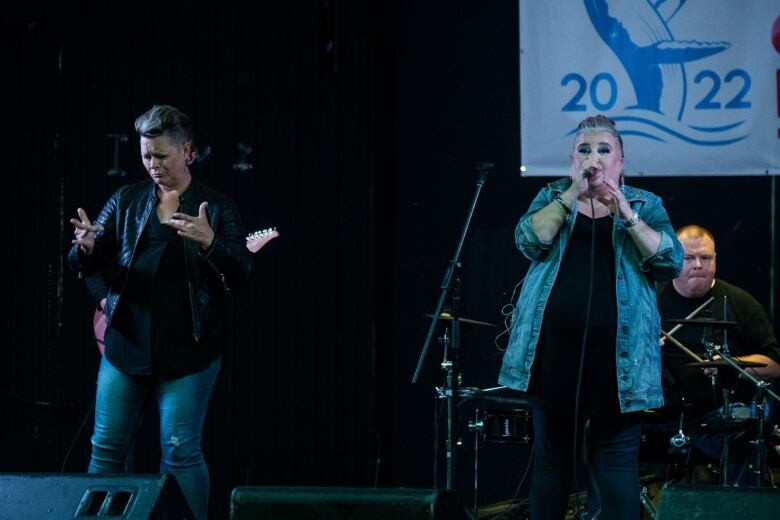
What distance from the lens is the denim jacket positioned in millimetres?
3561

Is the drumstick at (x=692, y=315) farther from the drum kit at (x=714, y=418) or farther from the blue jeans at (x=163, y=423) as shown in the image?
the blue jeans at (x=163, y=423)

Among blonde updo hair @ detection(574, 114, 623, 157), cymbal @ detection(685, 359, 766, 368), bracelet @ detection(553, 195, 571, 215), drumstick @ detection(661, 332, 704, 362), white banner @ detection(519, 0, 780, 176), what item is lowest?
cymbal @ detection(685, 359, 766, 368)

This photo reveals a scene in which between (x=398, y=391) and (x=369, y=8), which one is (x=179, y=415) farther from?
(x=369, y=8)

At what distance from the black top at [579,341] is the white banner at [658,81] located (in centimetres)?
243

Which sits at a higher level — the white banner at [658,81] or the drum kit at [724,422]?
the white banner at [658,81]

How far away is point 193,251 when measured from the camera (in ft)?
12.7

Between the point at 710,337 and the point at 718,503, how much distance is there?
109 inches

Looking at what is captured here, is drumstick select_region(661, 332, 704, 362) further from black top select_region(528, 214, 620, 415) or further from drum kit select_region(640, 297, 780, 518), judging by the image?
black top select_region(528, 214, 620, 415)

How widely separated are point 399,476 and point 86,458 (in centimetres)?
169

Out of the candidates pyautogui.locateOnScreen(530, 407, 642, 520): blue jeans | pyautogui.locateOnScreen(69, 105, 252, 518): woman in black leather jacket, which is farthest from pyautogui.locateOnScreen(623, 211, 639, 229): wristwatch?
pyautogui.locateOnScreen(69, 105, 252, 518): woman in black leather jacket

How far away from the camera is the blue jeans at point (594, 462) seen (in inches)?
141

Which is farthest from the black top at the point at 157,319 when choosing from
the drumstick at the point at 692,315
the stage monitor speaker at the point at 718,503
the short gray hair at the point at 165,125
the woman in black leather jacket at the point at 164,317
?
the drumstick at the point at 692,315

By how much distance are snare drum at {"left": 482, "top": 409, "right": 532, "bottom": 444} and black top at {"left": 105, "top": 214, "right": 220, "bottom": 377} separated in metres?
1.83

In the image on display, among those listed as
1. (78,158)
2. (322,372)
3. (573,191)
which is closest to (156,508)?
(573,191)
